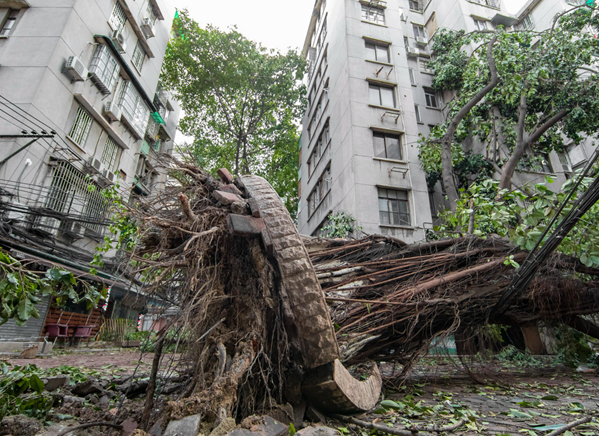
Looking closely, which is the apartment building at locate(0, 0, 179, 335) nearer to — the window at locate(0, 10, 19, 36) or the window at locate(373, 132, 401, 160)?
the window at locate(0, 10, 19, 36)

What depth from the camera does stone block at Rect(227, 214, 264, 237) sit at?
2974 millimetres

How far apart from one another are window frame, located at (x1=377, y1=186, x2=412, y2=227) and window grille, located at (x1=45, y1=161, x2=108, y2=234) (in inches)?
434

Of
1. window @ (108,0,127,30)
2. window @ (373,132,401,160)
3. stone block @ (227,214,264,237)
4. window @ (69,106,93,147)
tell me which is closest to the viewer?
stone block @ (227,214,264,237)

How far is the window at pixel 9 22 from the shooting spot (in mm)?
12492

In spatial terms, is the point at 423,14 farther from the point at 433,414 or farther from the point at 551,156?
the point at 433,414

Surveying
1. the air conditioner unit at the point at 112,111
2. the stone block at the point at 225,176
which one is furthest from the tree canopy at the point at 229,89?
the stone block at the point at 225,176

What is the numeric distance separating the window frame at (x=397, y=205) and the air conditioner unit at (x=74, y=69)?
13090mm

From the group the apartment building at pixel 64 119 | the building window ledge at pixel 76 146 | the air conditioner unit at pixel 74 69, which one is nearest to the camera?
the apartment building at pixel 64 119

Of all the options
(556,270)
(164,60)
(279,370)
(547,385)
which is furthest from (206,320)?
(164,60)

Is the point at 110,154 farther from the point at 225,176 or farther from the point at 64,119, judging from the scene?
the point at 225,176

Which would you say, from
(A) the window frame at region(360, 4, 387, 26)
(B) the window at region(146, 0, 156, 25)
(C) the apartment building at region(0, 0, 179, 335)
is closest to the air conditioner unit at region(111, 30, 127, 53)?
(C) the apartment building at region(0, 0, 179, 335)

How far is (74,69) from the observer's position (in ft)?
40.7

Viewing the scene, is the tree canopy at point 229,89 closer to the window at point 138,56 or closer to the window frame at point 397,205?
the window at point 138,56

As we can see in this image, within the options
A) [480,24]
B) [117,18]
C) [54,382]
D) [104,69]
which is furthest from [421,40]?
[54,382]
